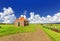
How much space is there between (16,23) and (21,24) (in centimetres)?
284

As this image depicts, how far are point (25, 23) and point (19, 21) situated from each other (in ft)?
12.7

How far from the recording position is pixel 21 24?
67312 millimetres

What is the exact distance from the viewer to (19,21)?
6838 cm

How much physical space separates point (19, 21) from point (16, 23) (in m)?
1.89

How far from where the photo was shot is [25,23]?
70438mm

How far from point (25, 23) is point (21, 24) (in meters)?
3.72

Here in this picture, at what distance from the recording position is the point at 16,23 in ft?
224

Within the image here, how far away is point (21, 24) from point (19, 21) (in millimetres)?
2183
